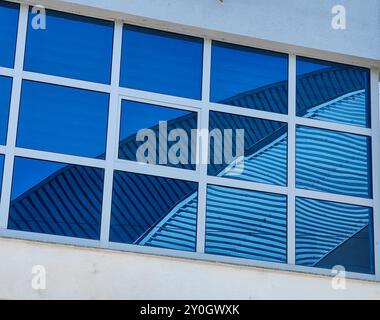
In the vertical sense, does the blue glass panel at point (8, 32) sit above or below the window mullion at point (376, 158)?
above

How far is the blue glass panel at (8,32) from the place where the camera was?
28.7 feet

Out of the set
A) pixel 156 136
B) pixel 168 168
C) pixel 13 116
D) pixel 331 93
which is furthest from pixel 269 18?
pixel 13 116

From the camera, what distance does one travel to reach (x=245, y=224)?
354 inches

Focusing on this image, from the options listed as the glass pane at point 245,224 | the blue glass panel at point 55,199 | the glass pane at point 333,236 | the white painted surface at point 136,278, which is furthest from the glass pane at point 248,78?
the white painted surface at point 136,278

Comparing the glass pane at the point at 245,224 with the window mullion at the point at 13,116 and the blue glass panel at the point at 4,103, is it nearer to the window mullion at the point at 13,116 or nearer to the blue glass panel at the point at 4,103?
the window mullion at the point at 13,116

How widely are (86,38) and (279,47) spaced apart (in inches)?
72.5

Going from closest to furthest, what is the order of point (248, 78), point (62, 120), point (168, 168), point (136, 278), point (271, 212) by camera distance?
1. point (136, 278)
2. point (62, 120)
3. point (168, 168)
4. point (271, 212)
5. point (248, 78)

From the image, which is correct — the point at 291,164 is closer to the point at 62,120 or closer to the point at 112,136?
the point at 112,136

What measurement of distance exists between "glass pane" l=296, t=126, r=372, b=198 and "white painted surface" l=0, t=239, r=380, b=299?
3.27 feet

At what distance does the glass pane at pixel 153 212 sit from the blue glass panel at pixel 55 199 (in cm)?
19

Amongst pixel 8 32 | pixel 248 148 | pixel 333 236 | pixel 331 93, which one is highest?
pixel 8 32

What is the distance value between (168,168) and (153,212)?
422 mm

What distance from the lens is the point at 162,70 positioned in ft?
30.1
